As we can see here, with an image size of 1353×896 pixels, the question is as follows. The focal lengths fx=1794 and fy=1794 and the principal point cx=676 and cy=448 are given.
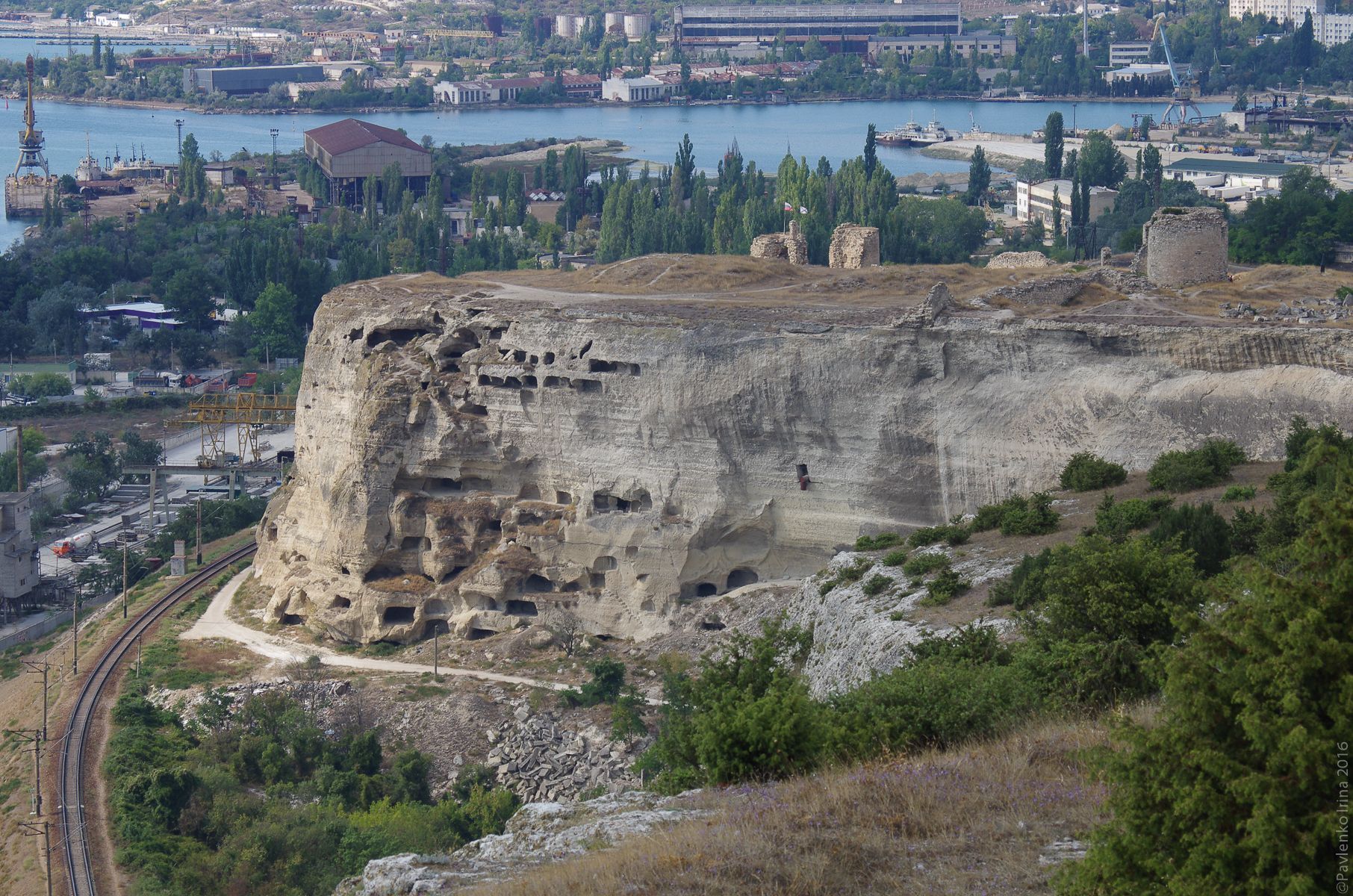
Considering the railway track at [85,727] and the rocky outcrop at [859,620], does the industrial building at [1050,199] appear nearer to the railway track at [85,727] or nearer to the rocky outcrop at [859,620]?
the railway track at [85,727]

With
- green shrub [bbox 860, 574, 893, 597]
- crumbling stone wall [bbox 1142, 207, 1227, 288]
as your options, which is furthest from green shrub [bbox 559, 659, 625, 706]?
crumbling stone wall [bbox 1142, 207, 1227, 288]

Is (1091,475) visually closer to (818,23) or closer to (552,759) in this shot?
(552,759)

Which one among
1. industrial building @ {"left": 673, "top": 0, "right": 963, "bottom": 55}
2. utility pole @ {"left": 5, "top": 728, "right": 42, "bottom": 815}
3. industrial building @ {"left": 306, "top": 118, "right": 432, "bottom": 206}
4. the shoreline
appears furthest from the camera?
industrial building @ {"left": 673, "top": 0, "right": 963, "bottom": 55}

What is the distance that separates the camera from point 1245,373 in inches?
1368

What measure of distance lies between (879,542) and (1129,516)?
7.88m

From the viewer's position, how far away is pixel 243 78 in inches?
6909

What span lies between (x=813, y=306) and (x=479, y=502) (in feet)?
29.0

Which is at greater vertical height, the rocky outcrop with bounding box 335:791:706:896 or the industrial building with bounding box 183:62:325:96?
the industrial building with bounding box 183:62:325:96

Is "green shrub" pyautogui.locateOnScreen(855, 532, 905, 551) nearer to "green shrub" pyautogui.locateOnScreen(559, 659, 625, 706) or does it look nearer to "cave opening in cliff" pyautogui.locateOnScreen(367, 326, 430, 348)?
"green shrub" pyautogui.locateOnScreen(559, 659, 625, 706)

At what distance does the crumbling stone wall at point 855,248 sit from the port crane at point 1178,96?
282ft

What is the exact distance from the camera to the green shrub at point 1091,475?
111ft

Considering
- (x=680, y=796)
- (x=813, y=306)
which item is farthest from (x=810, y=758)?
(x=813, y=306)

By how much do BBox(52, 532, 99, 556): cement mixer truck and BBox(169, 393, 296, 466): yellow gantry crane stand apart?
4328 mm

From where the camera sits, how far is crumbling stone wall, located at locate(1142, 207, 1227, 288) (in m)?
43.8
